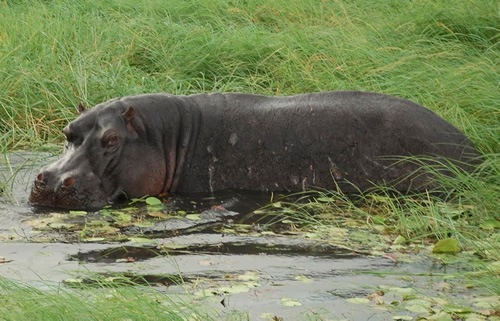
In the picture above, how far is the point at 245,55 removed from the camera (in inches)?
392

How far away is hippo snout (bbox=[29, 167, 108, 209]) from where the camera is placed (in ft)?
23.7

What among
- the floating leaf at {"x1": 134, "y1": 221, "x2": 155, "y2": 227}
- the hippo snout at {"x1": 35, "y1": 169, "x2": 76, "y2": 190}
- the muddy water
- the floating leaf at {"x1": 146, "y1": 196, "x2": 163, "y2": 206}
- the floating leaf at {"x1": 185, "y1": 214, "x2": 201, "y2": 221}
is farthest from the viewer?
the floating leaf at {"x1": 146, "y1": 196, "x2": 163, "y2": 206}

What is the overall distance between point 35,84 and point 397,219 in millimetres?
3699

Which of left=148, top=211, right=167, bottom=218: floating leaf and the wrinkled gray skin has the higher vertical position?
the wrinkled gray skin

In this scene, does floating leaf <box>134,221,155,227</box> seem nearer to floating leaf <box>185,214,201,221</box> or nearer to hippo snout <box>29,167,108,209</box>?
floating leaf <box>185,214,201,221</box>

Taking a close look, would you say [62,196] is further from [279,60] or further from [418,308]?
[279,60]

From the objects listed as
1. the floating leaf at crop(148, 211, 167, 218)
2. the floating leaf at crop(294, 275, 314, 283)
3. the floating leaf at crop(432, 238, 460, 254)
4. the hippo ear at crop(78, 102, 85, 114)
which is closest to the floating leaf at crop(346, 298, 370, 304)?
the floating leaf at crop(294, 275, 314, 283)

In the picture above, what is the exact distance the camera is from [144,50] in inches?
407

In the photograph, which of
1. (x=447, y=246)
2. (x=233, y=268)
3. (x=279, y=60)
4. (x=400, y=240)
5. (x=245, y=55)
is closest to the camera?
(x=233, y=268)

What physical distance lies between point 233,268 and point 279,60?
14.1 ft

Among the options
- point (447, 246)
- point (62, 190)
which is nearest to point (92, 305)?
point (447, 246)

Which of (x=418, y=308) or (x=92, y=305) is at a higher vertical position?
(x=92, y=305)

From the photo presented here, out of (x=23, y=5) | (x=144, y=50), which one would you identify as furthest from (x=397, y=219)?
(x=23, y=5)

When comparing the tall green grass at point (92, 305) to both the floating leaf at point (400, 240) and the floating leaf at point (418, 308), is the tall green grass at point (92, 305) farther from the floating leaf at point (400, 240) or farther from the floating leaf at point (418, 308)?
the floating leaf at point (400, 240)
